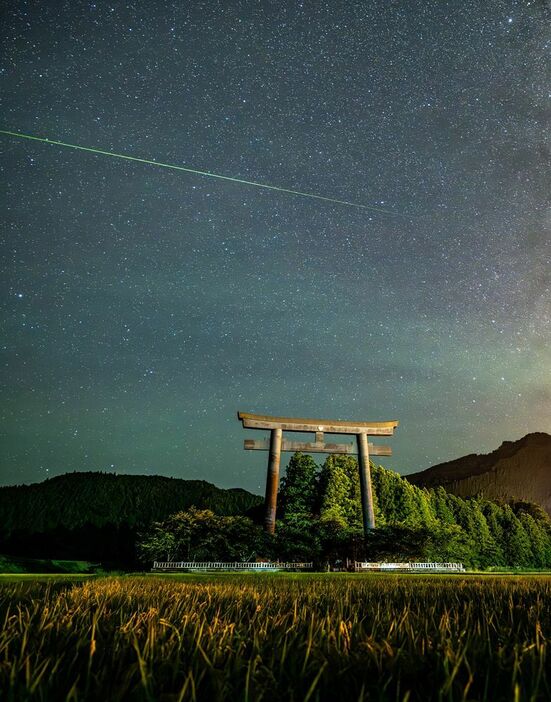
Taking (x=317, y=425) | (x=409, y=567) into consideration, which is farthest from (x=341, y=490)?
(x=409, y=567)

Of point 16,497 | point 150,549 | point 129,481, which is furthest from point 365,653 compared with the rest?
point 129,481

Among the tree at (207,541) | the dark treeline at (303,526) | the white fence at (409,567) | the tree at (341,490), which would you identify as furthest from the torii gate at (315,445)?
the tree at (341,490)

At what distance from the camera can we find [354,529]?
2158cm

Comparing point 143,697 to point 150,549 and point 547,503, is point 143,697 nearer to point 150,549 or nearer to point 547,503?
point 150,549

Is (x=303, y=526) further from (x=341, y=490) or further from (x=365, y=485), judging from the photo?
(x=341, y=490)

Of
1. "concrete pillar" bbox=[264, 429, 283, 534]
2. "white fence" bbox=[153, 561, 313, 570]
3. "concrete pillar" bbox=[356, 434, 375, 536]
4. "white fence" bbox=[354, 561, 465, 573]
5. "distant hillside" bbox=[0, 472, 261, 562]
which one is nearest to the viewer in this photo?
"white fence" bbox=[153, 561, 313, 570]

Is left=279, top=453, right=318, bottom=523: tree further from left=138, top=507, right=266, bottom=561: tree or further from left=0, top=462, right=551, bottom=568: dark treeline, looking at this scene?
left=138, top=507, right=266, bottom=561: tree

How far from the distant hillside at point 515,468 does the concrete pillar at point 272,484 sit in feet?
276

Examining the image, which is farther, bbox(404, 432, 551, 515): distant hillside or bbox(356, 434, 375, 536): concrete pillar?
bbox(404, 432, 551, 515): distant hillside

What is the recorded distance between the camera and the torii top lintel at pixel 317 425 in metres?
21.9

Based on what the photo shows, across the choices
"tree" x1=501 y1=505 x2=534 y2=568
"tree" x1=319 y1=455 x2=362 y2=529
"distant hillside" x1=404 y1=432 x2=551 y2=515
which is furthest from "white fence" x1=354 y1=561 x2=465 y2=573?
"distant hillside" x1=404 y1=432 x2=551 y2=515

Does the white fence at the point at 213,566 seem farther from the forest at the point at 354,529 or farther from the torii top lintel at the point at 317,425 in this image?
the torii top lintel at the point at 317,425

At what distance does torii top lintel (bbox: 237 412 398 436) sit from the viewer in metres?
21.9

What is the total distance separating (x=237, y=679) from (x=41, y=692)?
350mm
